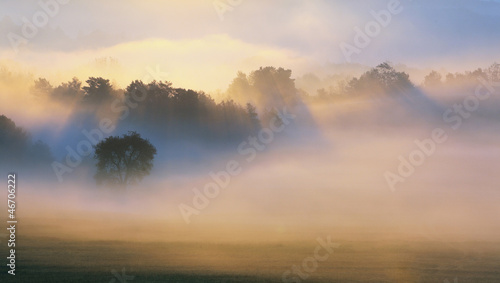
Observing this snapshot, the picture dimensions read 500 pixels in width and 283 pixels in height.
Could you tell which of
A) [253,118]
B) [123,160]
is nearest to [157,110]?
[253,118]

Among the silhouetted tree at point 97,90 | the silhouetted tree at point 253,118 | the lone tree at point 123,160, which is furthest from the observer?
the silhouetted tree at point 253,118

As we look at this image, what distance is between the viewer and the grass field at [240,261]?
158 ft

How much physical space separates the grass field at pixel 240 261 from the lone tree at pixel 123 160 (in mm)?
47309

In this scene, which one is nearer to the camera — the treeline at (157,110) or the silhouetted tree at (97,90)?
the treeline at (157,110)

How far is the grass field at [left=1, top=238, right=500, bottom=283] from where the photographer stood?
48.2 m

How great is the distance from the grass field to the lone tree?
47.3m

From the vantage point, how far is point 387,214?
98.6 metres

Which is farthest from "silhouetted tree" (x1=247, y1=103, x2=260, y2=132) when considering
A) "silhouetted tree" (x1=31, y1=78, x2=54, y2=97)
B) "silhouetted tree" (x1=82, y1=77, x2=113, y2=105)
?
"silhouetted tree" (x1=31, y1=78, x2=54, y2=97)

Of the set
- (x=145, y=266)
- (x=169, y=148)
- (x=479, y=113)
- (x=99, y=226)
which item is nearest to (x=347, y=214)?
(x=99, y=226)

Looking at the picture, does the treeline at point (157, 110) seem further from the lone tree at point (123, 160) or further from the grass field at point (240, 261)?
the grass field at point (240, 261)

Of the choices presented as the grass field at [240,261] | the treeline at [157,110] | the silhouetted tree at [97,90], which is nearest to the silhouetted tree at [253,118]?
the treeline at [157,110]

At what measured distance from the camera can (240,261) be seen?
2152 inches

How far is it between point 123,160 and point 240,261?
6160cm

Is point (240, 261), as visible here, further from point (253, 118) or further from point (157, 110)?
point (253, 118)
